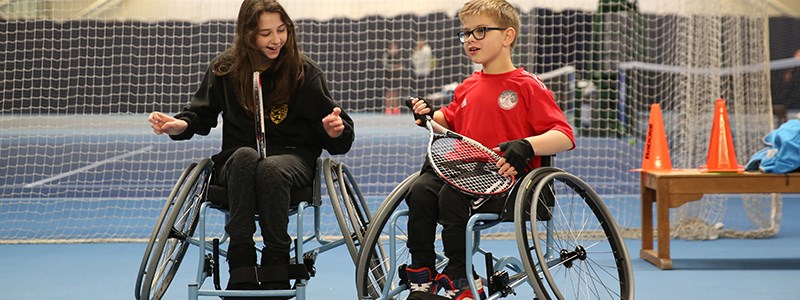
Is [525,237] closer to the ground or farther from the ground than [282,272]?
farther from the ground

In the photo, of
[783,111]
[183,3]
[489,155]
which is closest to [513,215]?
[489,155]

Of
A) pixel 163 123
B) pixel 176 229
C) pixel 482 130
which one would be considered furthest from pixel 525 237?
pixel 163 123

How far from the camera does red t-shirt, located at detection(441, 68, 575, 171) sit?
2.74 meters

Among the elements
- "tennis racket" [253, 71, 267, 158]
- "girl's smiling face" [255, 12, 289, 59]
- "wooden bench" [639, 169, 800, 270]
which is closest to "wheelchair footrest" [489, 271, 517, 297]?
"tennis racket" [253, 71, 267, 158]

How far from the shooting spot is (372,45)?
484 inches

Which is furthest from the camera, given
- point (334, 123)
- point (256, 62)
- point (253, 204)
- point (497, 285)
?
point (256, 62)

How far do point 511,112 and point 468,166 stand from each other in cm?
23

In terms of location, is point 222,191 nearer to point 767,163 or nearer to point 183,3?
point 767,163

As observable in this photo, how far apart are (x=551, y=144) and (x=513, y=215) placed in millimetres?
217

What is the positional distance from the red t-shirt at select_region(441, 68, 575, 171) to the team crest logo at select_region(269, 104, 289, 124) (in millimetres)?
572

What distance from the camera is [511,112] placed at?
2752mm

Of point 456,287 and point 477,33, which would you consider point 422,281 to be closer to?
point 456,287

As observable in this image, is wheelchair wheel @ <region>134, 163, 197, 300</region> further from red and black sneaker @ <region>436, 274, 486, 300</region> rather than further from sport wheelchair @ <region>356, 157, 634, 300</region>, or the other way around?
red and black sneaker @ <region>436, 274, 486, 300</region>

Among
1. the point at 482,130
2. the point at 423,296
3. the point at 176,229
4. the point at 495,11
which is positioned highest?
the point at 495,11
